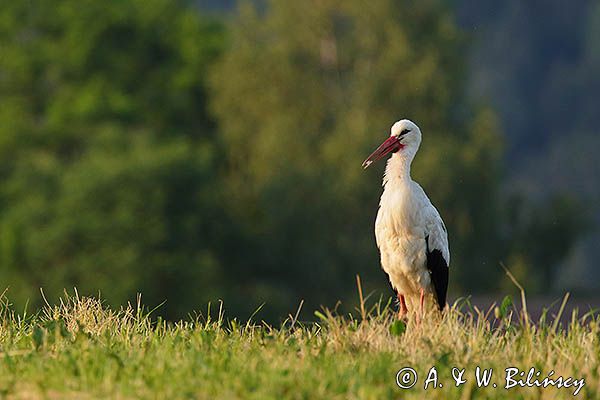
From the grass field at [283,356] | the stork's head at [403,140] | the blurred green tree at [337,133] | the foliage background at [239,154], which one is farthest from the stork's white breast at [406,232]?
the blurred green tree at [337,133]

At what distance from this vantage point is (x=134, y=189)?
3769 centimetres

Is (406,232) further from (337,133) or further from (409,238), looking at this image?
(337,133)

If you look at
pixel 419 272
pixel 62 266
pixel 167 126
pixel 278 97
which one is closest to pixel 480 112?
pixel 278 97

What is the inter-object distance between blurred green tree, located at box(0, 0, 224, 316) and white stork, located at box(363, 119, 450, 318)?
80.1 feet

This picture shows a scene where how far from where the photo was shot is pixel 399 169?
1112 centimetres

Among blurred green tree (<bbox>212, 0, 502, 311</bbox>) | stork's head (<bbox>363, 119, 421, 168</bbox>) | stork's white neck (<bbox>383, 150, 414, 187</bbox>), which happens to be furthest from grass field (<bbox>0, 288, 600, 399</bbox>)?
blurred green tree (<bbox>212, 0, 502, 311</bbox>)

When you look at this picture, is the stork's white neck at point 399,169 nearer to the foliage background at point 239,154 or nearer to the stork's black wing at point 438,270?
the stork's black wing at point 438,270

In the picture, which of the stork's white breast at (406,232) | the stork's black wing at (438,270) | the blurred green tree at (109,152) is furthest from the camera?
the blurred green tree at (109,152)

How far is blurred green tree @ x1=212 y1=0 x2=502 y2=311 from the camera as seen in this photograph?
40.4 m

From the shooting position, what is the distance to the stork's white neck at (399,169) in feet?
36.4

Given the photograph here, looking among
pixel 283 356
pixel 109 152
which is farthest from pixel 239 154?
pixel 283 356

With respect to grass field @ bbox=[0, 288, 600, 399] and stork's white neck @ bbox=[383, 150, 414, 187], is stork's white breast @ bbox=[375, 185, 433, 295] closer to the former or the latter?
stork's white neck @ bbox=[383, 150, 414, 187]

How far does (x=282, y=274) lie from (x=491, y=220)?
632 centimetres

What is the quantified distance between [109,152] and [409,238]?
29.9m
